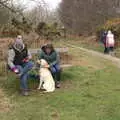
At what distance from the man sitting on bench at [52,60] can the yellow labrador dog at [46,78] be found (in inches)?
10.2

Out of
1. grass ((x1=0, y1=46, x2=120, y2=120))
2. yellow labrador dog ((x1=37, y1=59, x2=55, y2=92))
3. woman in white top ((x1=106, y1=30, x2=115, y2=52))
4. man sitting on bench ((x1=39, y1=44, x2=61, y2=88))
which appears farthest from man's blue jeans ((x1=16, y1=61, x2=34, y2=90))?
woman in white top ((x1=106, y1=30, x2=115, y2=52))

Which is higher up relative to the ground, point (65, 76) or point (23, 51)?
point (23, 51)

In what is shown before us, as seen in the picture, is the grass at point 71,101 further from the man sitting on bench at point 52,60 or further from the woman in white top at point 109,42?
the woman in white top at point 109,42

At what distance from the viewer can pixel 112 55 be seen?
22469mm

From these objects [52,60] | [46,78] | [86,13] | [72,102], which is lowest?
[72,102]

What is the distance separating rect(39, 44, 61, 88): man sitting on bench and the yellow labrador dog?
0.85 ft

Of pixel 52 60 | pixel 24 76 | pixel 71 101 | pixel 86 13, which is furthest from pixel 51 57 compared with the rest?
pixel 86 13

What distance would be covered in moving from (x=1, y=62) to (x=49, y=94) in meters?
4.01

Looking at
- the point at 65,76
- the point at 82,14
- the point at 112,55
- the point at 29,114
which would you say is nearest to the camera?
the point at 29,114

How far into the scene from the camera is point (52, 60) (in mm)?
11523

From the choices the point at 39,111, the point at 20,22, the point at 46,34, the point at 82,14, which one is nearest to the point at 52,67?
the point at 39,111

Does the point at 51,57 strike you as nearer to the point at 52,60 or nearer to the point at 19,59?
the point at 52,60

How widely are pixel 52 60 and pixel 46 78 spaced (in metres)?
0.82

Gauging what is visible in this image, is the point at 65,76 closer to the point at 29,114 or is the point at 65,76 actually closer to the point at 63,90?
the point at 63,90
